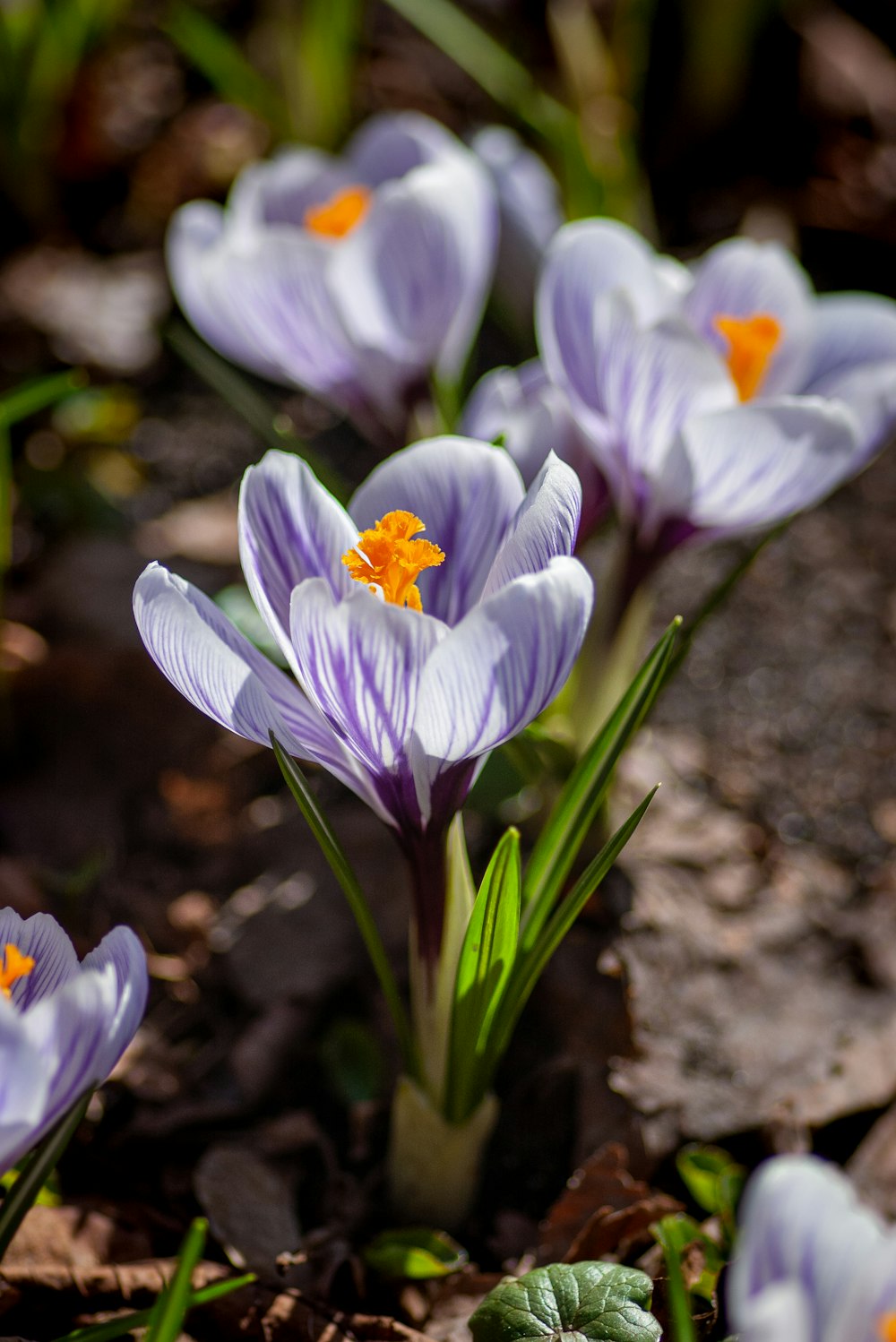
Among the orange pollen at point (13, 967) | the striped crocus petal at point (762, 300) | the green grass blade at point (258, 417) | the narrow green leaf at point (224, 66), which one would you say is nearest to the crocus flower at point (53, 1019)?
the orange pollen at point (13, 967)

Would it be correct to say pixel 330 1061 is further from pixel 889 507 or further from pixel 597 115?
pixel 597 115

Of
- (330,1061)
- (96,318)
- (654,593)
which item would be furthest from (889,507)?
(96,318)

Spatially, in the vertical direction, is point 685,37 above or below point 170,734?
above

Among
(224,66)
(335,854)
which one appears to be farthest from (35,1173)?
(224,66)

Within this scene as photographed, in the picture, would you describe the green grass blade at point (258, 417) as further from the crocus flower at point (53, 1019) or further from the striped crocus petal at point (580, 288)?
the crocus flower at point (53, 1019)

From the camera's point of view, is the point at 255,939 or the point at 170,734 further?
the point at 170,734

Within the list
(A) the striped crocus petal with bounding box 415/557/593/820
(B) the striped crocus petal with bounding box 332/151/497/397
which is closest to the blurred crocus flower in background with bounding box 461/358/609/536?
(B) the striped crocus petal with bounding box 332/151/497/397

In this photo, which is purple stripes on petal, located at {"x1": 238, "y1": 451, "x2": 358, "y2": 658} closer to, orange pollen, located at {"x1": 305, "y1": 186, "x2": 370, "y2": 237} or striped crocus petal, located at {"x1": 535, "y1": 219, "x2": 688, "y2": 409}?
striped crocus petal, located at {"x1": 535, "y1": 219, "x2": 688, "y2": 409}
